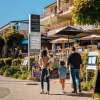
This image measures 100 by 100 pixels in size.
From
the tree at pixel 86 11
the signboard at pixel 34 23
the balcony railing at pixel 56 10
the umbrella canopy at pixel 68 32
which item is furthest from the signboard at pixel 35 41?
the balcony railing at pixel 56 10

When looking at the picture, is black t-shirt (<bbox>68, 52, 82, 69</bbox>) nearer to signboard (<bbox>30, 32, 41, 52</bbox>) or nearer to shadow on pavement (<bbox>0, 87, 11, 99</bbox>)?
shadow on pavement (<bbox>0, 87, 11, 99</bbox>)

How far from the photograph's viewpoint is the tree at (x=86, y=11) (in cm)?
1266

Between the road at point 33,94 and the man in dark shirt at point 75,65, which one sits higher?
the man in dark shirt at point 75,65

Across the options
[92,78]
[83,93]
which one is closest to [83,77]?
[92,78]

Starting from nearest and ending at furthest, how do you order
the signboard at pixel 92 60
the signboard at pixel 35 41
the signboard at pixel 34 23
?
the signboard at pixel 92 60 < the signboard at pixel 35 41 < the signboard at pixel 34 23

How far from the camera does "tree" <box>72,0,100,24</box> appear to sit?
41.5ft

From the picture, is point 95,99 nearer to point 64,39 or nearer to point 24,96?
point 24,96

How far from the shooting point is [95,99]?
49.1 ft

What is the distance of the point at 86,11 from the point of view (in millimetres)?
12828

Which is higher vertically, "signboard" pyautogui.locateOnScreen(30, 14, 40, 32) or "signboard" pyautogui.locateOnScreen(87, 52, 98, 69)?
"signboard" pyautogui.locateOnScreen(30, 14, 40, 32)

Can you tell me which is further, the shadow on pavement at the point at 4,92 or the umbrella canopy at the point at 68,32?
the umbrella canopy at the point at 68,32

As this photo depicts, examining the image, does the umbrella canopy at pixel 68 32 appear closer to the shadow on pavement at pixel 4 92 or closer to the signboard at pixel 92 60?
the shadow on pavement at pixel 4 92

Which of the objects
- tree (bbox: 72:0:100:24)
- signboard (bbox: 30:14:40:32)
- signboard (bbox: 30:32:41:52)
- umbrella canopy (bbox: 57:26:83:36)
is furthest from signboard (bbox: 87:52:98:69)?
umbrella canopy (bbox: 57:26:83:36)

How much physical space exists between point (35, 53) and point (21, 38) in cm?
1914
